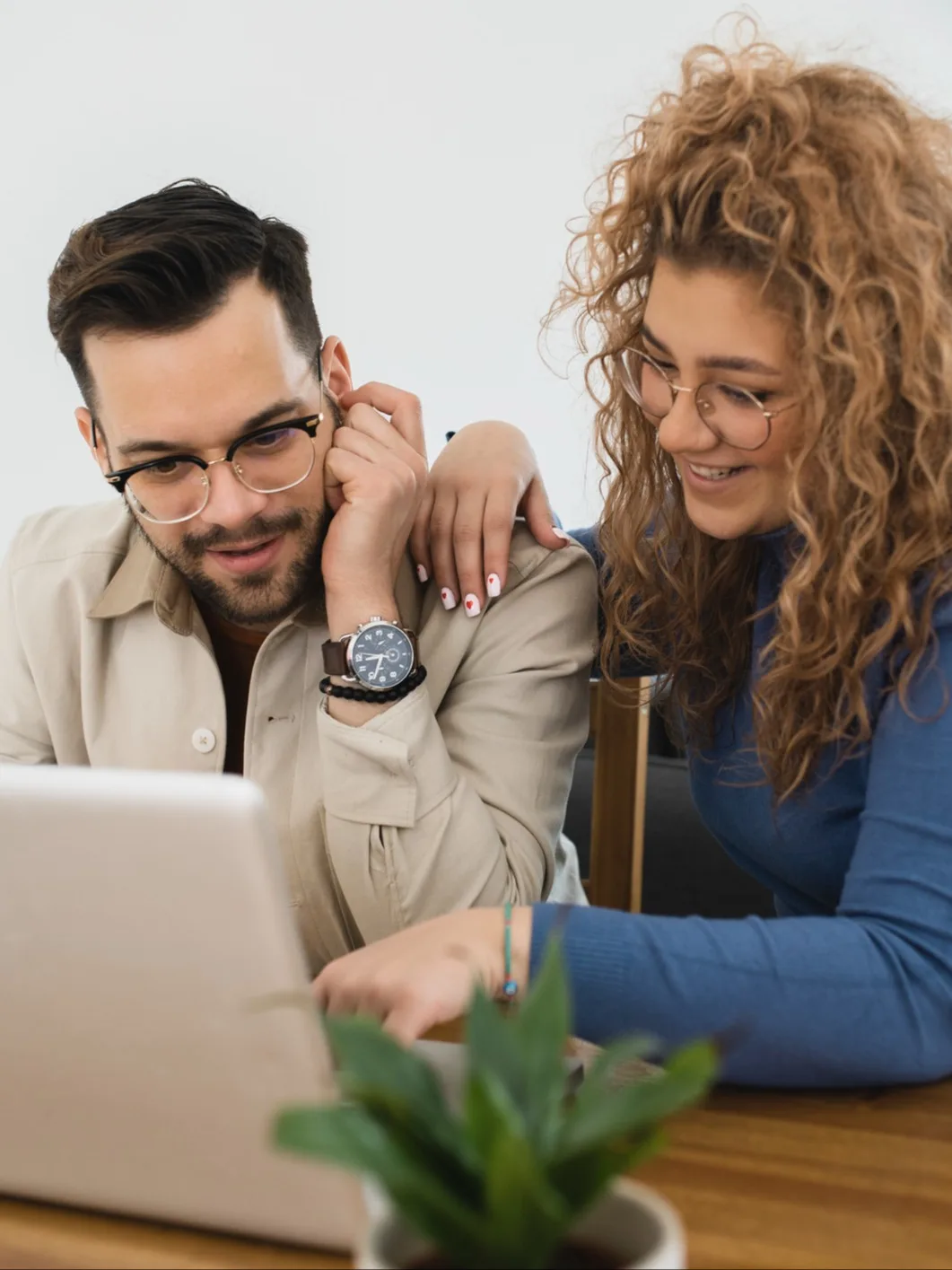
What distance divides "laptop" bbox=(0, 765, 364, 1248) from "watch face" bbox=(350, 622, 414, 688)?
0.62 m

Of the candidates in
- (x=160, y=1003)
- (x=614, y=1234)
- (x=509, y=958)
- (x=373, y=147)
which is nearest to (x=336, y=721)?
(x=509, y=958)

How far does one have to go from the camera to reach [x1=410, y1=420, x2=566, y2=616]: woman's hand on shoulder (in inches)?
58.2

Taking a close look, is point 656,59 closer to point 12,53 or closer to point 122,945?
point 12,53

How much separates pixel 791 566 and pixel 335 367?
0.65 m

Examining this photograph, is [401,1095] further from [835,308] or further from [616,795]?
[616,795]

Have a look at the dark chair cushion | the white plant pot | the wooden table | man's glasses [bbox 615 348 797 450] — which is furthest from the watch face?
the dark chair cushion

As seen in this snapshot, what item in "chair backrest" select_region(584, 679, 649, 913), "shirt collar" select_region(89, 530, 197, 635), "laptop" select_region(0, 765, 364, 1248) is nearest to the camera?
"laptop" select_region(0, 765, 364, 1248)

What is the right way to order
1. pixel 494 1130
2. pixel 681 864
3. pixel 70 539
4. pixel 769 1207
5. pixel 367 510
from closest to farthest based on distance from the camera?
1. pixel 494 1130
2. pixel 769 1207
3. pixel 367 510
4. pixel 70 539
5. pixel 681 864

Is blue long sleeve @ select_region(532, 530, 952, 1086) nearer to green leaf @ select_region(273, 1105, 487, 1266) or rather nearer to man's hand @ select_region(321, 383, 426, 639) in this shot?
green leaf @ select_region(273, 1105, 487, 1266)

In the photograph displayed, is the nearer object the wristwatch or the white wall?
the wristwatch

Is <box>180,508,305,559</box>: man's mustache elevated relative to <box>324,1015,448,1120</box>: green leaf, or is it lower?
lower

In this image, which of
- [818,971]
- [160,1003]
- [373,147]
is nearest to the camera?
[160,1003]

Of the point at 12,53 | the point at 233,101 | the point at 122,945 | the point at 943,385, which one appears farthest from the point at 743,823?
the point at 12,53

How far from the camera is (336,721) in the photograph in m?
1.36
